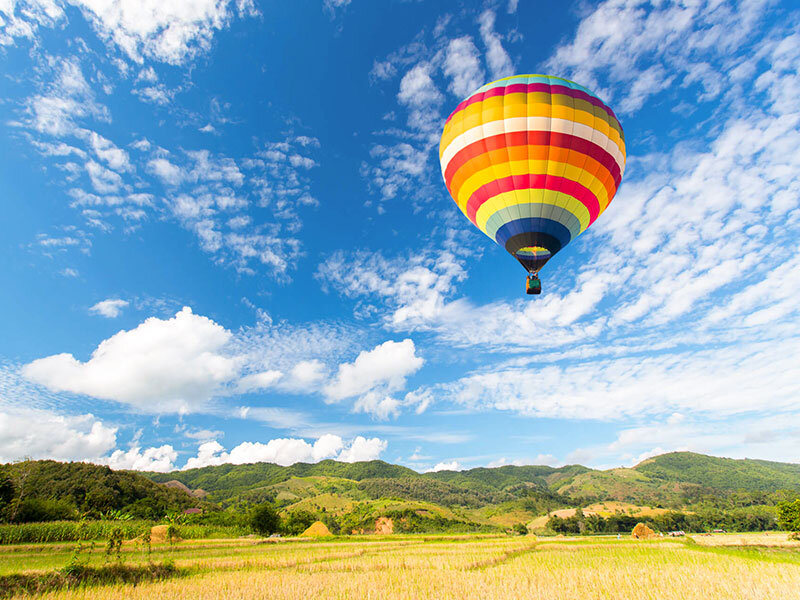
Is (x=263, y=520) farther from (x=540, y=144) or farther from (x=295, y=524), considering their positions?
(x=540, y=144)

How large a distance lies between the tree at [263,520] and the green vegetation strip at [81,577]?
195 feet

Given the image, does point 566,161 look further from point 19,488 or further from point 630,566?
point 19,488

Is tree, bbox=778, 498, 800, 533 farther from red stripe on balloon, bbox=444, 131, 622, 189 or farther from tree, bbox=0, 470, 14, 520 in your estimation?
tree, bbox=0, 470, 14, 520

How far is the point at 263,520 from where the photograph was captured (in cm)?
7188

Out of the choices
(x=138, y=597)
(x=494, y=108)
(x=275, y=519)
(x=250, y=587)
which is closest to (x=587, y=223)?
(x=494, y=108)

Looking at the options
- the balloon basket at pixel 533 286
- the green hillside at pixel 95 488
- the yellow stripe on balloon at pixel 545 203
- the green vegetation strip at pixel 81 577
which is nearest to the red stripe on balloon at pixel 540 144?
the yellow stripe on balloon at pixel 545 203

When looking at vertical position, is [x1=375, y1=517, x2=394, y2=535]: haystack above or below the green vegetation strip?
above

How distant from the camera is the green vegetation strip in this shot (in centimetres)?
1488

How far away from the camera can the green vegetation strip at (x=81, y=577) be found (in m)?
14.9

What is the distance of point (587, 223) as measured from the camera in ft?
76.2

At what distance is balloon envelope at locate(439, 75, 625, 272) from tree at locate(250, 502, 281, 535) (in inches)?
2794

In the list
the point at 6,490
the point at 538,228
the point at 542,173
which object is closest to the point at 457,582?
the point at 538,228

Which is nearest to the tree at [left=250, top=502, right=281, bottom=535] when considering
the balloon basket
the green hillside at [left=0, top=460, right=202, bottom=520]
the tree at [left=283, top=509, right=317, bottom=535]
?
the tree at [left=283, top=509, right=317, bottom=535]

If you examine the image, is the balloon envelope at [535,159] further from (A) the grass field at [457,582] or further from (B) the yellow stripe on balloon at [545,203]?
(A) the grass field at [457,582]
